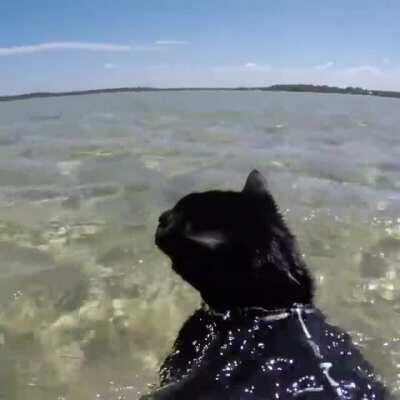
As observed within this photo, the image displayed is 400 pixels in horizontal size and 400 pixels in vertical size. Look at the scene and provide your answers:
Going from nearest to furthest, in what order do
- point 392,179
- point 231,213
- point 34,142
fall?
point 231,213, point 392,179, point 34,142

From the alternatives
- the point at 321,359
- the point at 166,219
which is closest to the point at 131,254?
the point at 166,219

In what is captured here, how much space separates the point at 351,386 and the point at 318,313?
3.62ft

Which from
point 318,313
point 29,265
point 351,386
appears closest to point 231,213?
point 318,313

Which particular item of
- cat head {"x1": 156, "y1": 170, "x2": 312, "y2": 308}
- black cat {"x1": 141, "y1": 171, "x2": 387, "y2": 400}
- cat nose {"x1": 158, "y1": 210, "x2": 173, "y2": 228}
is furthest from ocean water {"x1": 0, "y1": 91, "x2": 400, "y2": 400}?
cat nose {"x1": 158, "y1": 210, "x2": 173, "y2": 228}

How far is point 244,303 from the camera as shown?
15.7 feet

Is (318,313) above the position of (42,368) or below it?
above

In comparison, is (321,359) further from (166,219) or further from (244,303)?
(166,219)

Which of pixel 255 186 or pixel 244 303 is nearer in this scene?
pixel 244 303

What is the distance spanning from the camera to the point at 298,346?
13.6ft

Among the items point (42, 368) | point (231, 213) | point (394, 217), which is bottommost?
point (42, 368)

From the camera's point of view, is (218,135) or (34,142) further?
(218,135)

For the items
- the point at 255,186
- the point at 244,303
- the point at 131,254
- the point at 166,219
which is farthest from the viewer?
the point at 131,254

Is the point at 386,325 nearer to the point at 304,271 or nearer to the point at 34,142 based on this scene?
the point at 304,271

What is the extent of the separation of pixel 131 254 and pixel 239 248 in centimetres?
405
